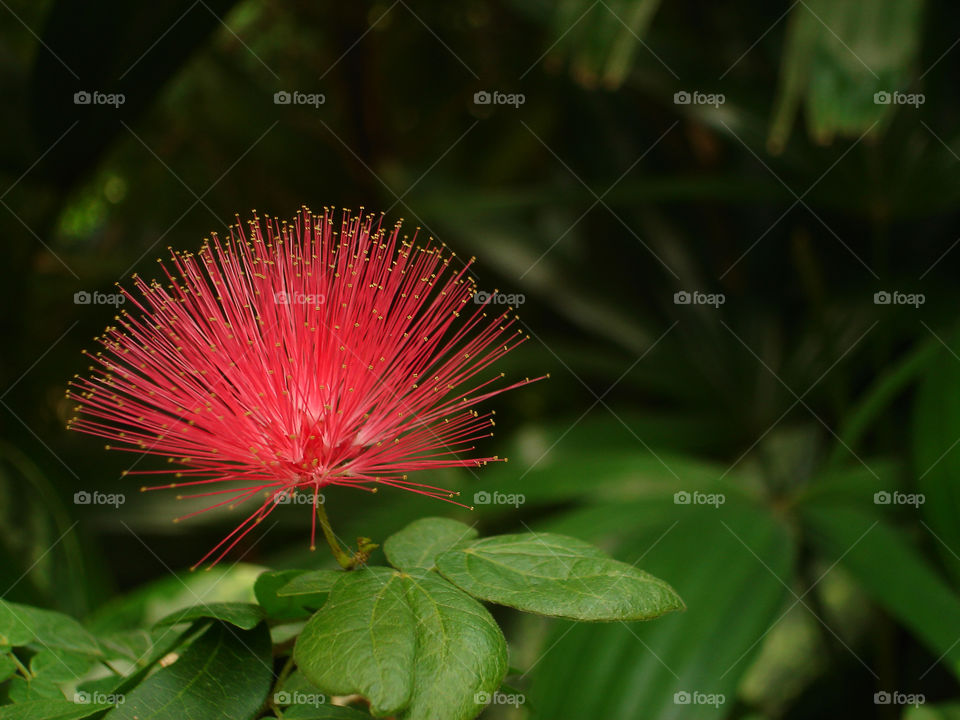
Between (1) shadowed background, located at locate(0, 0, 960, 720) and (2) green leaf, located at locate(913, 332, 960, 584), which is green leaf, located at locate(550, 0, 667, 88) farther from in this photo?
(2) green leaf, located at locate(913, 332, 960, 584)

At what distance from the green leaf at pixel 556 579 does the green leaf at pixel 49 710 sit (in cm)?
24

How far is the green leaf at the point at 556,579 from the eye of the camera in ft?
1.61

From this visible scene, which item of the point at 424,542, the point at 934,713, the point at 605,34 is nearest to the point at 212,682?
the point at 424,542

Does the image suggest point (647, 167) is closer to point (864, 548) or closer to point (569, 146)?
point (569, 146)

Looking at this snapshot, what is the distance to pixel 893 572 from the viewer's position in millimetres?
1199

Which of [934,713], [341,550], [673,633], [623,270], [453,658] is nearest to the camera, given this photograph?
[453,658]

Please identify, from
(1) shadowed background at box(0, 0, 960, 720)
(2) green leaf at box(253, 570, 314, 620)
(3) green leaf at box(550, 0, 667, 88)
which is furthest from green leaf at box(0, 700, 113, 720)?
(3) green leaf at box(550, 0, 667, 88)

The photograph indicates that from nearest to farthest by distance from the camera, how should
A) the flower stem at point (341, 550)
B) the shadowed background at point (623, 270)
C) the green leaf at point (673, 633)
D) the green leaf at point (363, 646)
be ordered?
the green leaf at point (363, 646) < the flower stem at point (341, 550) < the green leaf at point (673, 633) < the shadowed background at point (623, 270)

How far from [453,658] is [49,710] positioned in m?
0.28

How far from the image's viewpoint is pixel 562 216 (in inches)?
95.7

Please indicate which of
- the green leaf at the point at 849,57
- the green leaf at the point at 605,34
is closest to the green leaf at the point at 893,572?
the green leaf at the point at 849,57

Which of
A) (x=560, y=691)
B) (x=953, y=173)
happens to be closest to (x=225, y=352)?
(x=560, y=691)

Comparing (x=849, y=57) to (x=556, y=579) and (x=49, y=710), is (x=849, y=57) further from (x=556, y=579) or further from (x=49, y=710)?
(x=49, y=710)

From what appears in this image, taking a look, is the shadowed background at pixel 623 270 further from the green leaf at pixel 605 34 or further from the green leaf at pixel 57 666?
the green leaf at pixel 57 666
